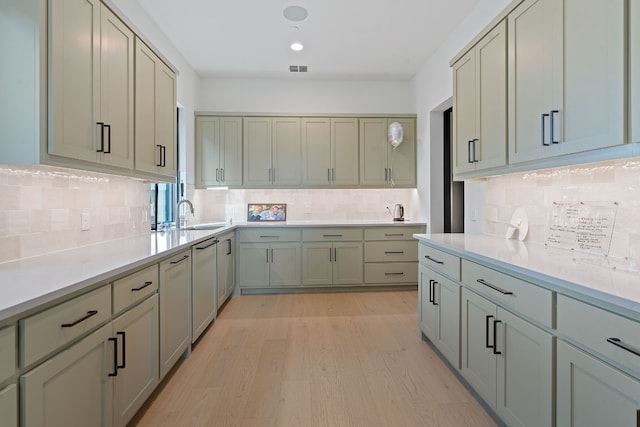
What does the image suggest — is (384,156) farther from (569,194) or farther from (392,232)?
(569,194)

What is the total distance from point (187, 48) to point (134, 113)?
2.11 m

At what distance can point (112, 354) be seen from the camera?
1.44m

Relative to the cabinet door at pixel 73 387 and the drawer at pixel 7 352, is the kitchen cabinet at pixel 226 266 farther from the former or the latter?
the drawer at pixel 7 352

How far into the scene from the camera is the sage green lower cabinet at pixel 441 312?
82.6 inches

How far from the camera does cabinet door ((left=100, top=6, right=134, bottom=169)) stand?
184cm

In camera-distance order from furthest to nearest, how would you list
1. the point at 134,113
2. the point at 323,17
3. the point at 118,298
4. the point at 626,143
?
Result: the point at 323,17, the point at 134,113, the point at 118,298, the point at 626,143

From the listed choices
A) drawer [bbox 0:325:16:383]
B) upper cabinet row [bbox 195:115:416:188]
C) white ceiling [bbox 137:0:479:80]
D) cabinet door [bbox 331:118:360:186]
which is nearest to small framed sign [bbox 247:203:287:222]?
upper cabinet row [bbox 195:115:416:188]

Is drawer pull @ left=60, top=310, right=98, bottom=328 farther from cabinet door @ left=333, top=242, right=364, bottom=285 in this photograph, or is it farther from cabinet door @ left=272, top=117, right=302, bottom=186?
cabinet door @ left=272, top=117, right=302, bottom=186

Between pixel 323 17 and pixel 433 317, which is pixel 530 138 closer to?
pixel 433 317

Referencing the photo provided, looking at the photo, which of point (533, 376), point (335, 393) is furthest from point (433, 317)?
point (533, 376)

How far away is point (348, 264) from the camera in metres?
4.25

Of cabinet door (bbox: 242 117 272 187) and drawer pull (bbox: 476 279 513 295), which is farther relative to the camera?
cabinet door (bbox: 242 117 272 187)

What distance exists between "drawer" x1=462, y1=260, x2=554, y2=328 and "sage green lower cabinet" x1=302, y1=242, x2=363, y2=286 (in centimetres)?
233

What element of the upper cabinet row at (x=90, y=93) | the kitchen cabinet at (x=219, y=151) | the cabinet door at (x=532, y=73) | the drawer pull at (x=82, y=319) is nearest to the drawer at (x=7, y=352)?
the drawer pull at (x=82, y=319)
